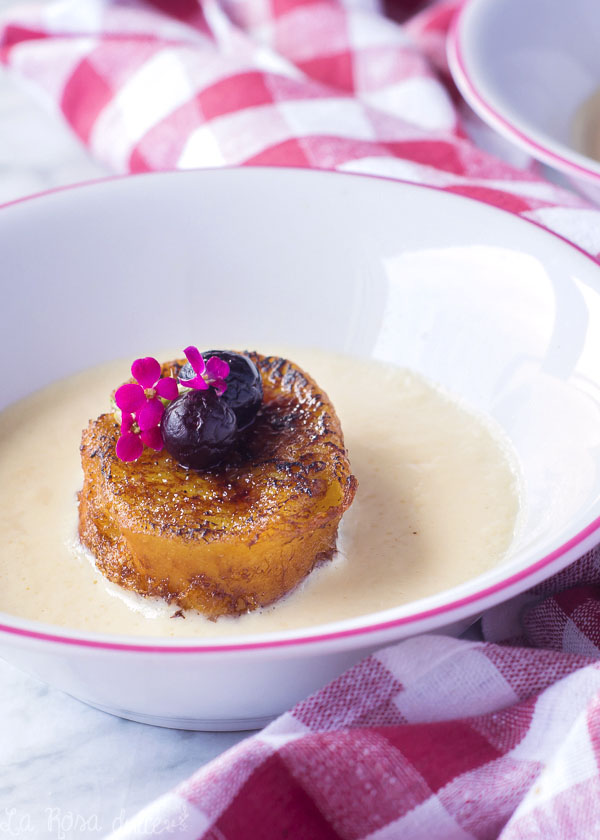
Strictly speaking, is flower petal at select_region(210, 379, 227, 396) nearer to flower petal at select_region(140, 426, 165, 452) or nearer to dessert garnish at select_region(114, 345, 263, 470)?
dessert garnish at select_region(114, 345, 263, 470)

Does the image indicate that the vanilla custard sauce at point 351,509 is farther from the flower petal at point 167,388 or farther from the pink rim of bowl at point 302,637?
the pink rim of bowl at point 302,637

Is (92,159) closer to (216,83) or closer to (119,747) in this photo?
(216,83)

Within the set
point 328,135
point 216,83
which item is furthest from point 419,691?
point 216,83

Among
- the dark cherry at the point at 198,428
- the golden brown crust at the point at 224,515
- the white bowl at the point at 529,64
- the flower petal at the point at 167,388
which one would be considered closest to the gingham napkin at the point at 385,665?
the white bowl at the point at 529,64

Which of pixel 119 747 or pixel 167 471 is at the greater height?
pixel 167 471

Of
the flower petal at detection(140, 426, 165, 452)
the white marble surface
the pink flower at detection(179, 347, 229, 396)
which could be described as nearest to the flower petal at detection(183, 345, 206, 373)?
the pink flower at detection(179, 347, 229, 396)

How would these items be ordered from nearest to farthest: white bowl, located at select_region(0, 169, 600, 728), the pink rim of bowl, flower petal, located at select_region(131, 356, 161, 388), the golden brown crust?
1. the pink rim of bowl
2. the golden brown crust
3. flower petal, located at select_region(131, 356, 161, 388)
4. white bowl, located at select_region(0, 169, 600, 728)
